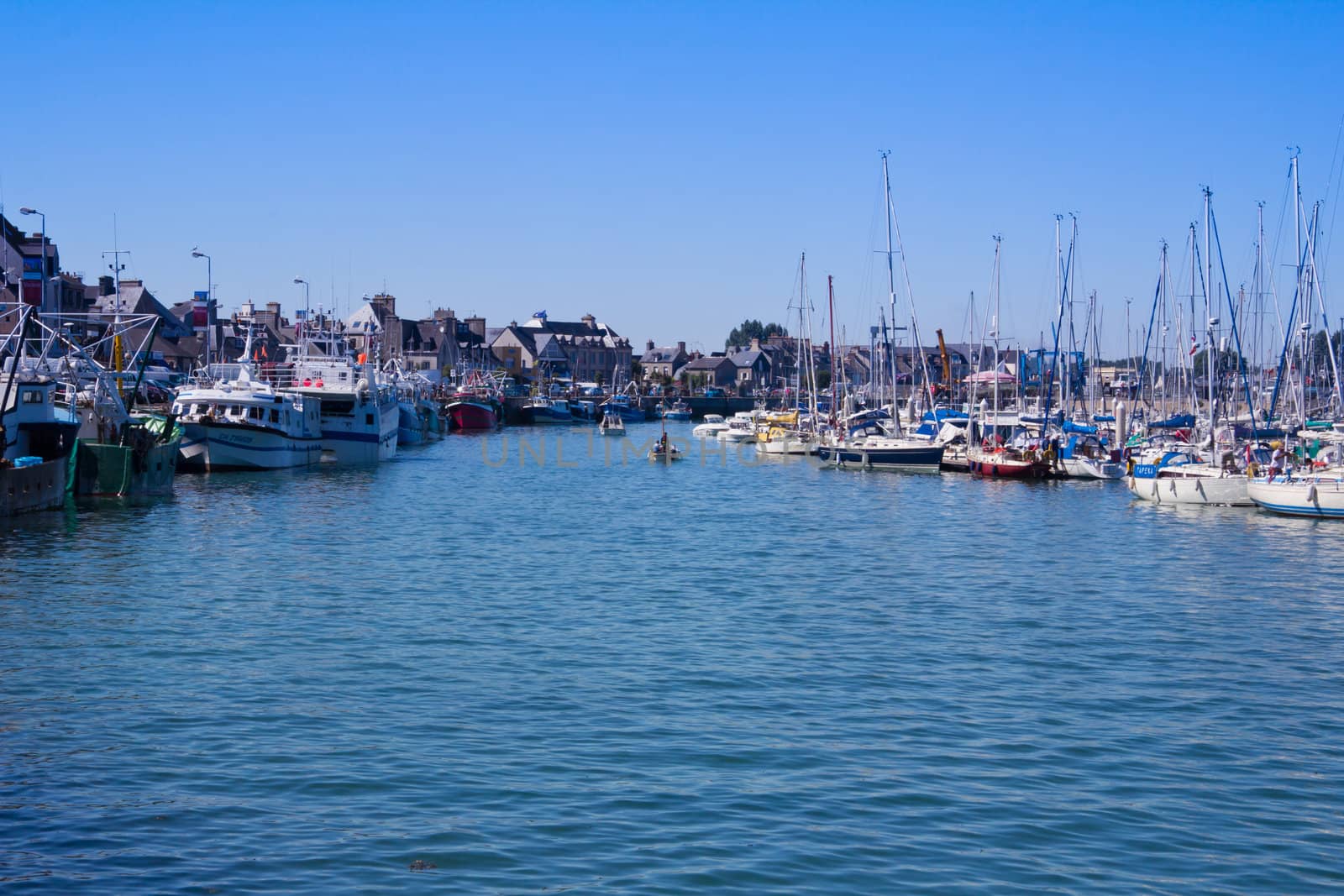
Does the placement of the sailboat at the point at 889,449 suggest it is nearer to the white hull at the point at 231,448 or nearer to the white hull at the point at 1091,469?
the white hull at the point at 1091,469

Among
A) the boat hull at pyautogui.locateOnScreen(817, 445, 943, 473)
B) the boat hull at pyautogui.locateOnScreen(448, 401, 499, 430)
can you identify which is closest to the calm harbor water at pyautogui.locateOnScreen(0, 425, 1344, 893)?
the boat hull at pyautogui.locateOnScreen(817, 445, 943, 473)

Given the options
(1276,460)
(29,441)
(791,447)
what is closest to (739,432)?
(791,447)

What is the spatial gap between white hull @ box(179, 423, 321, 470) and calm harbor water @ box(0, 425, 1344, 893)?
78.0 feet

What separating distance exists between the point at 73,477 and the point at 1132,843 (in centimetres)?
4299

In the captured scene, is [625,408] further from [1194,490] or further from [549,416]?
[1194,490]

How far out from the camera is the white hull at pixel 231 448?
63.8 metres

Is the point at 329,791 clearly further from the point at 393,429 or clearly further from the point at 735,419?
the point at 735,419

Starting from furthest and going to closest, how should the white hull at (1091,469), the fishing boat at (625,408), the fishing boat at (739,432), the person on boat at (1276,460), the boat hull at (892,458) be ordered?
the fishing boat at (625,408)
the fishing boat at (739,432)
the boat hull at (892,458)
the white hull at (1091,469)
the person on boat at (1276,460)

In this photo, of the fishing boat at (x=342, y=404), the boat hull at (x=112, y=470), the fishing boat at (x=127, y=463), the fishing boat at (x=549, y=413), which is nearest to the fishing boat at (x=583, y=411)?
the fishing boat at (x=549, y=413)

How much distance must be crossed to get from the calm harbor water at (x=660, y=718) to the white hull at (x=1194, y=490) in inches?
543

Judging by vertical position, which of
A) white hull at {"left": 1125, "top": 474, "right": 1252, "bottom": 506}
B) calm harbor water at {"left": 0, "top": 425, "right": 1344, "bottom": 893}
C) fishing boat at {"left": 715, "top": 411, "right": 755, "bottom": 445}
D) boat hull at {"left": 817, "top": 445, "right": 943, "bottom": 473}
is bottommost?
calm harbor water at {"left": 0, "top": 425, "right": 1344, "bottom": 893}

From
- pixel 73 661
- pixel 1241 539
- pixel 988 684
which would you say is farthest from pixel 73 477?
pixel 1241 539

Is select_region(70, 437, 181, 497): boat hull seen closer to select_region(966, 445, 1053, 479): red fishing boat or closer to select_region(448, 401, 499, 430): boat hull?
select_region(966, 445, 1053, 479): red fishing boat

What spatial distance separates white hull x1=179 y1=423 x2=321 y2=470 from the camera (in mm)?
63781
